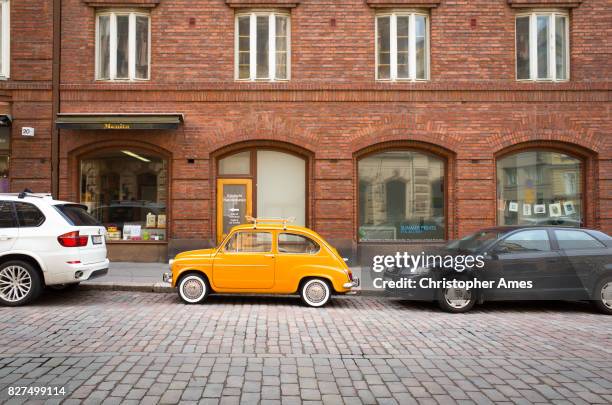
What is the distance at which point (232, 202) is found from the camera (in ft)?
44.7

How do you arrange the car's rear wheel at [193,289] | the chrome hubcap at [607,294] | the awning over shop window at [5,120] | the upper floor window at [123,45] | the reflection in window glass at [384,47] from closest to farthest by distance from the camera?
the chrome hubcap at [607,294]
the car's rear wheel at [193,289]
the awning over shop window at [5,120]
the upper floor window at [123,45]
the reflection in window glass at [384,47]

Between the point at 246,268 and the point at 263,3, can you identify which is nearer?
the point at 246,268

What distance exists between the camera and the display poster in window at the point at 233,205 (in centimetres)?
1359

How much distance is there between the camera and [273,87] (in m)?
13.3

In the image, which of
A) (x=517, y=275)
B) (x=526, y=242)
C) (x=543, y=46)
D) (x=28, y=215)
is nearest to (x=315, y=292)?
(x=517, y=275)

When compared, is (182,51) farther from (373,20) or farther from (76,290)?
(76,290)

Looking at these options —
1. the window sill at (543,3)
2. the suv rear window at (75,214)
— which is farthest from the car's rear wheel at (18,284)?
the window sill at (543,3)

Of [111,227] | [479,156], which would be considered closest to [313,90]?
[479,156]

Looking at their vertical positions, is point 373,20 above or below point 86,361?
above

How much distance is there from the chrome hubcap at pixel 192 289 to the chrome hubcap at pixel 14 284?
8.30ft

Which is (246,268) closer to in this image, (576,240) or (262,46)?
(576,240)

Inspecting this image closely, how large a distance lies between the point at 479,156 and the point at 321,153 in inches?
165

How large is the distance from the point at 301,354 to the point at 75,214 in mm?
5516

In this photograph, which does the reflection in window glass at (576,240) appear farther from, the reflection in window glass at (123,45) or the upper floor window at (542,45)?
the reflection in window glass at (123,45)
